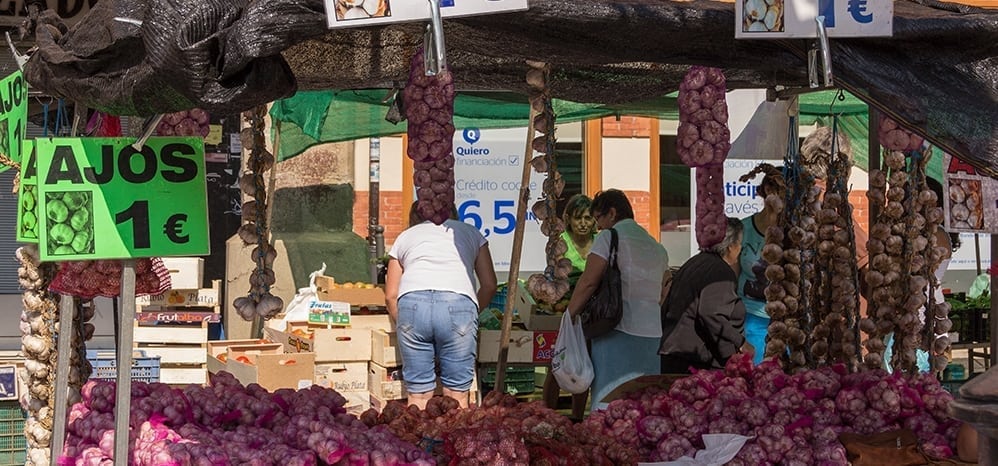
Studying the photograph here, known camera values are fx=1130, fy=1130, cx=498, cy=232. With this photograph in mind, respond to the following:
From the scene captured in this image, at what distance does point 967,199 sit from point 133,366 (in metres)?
4.41

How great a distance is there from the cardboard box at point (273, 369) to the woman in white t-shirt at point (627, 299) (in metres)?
1.68

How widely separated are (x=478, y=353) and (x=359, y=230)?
12.4ft

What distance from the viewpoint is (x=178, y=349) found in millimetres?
7711

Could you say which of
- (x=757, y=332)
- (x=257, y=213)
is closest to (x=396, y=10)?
(x=257, y=213)

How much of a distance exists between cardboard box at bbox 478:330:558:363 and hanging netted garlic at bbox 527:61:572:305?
Answer: 2.48m

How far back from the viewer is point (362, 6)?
300 cm

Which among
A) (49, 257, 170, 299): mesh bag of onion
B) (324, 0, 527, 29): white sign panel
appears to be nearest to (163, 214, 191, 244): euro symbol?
(49, 257, 170, 299): mesh bag of onion

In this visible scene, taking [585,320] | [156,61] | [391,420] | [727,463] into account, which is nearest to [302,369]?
[585,320]

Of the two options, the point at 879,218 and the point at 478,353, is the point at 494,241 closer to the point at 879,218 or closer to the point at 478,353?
the point at 478,353

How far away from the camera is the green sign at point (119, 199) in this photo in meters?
3.38

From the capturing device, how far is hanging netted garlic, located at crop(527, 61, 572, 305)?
14.7 feet

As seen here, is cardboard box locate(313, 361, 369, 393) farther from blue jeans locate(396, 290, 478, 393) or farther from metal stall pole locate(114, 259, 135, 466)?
metal stall pole locate(114, 259, 135, 466)

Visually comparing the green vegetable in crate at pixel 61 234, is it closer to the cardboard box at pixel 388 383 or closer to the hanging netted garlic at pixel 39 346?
the hanging netted garlic at pixel 39 346

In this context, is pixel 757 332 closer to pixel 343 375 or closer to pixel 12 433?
pixel 343 375
